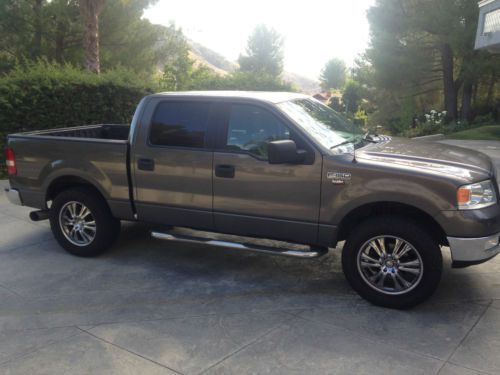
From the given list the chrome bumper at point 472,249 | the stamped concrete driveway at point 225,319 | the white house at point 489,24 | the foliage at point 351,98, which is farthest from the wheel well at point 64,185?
the foliage at point 351,98

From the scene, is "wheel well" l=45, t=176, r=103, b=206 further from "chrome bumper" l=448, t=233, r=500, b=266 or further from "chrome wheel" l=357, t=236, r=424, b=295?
"chrome bumper" l=448, t=233, r=500, b=266

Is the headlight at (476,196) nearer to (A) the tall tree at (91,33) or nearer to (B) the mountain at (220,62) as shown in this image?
(A) the tall tree at (91,33)

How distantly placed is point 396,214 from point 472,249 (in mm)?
660

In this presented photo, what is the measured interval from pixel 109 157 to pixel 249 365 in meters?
2.86

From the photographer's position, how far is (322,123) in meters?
4.89

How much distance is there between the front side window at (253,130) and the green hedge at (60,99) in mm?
7437

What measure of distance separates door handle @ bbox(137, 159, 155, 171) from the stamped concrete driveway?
1099mm

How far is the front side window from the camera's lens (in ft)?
15.0

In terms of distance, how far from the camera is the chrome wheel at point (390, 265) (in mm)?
4113

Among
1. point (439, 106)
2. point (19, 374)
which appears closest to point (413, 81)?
point (439, 106)

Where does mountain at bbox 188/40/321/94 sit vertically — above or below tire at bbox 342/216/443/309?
above

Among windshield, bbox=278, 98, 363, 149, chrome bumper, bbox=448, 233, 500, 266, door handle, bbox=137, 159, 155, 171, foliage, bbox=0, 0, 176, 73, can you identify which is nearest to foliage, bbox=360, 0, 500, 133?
foliage, bbox=0, 0, 176, 73

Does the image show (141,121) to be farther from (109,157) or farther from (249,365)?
(249,365)

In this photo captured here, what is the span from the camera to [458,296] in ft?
14.5
